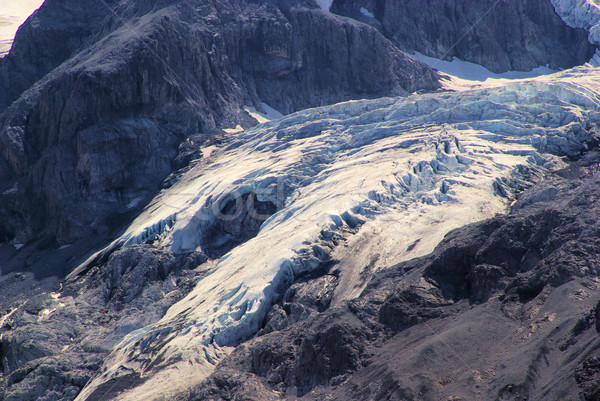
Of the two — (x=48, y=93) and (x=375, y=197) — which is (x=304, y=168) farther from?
(x=48, y=93)

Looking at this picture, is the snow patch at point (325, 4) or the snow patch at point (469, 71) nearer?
the snow patch at point (469, 71)

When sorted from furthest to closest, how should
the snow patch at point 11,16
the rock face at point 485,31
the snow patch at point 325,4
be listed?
the snow patch at point 11,16 < the snow patch at point 325,4 < the rock face at point 485,31

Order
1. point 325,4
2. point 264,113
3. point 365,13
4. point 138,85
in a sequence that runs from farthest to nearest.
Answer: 1. point 365,13
2. point 325,4
3. point 264,113
4. point 138,85

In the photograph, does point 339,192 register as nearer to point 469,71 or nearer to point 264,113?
point 264,113

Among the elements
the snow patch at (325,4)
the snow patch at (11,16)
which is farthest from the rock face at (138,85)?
the snow patch at (11,16)

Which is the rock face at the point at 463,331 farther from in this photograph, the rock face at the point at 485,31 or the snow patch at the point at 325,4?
the snow patch at the point at 325,4

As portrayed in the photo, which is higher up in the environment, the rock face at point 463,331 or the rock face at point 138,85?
the rock face at point 138,85

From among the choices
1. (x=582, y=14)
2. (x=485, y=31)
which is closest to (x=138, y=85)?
(x=485, y=31)

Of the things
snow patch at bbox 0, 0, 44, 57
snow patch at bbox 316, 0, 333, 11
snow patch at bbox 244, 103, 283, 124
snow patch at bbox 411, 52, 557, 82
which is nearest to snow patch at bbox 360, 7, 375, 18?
snow patch at bbox 316, 0, 333, 11

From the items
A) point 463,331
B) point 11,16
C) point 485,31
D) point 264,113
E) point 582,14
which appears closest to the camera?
point 463,331
